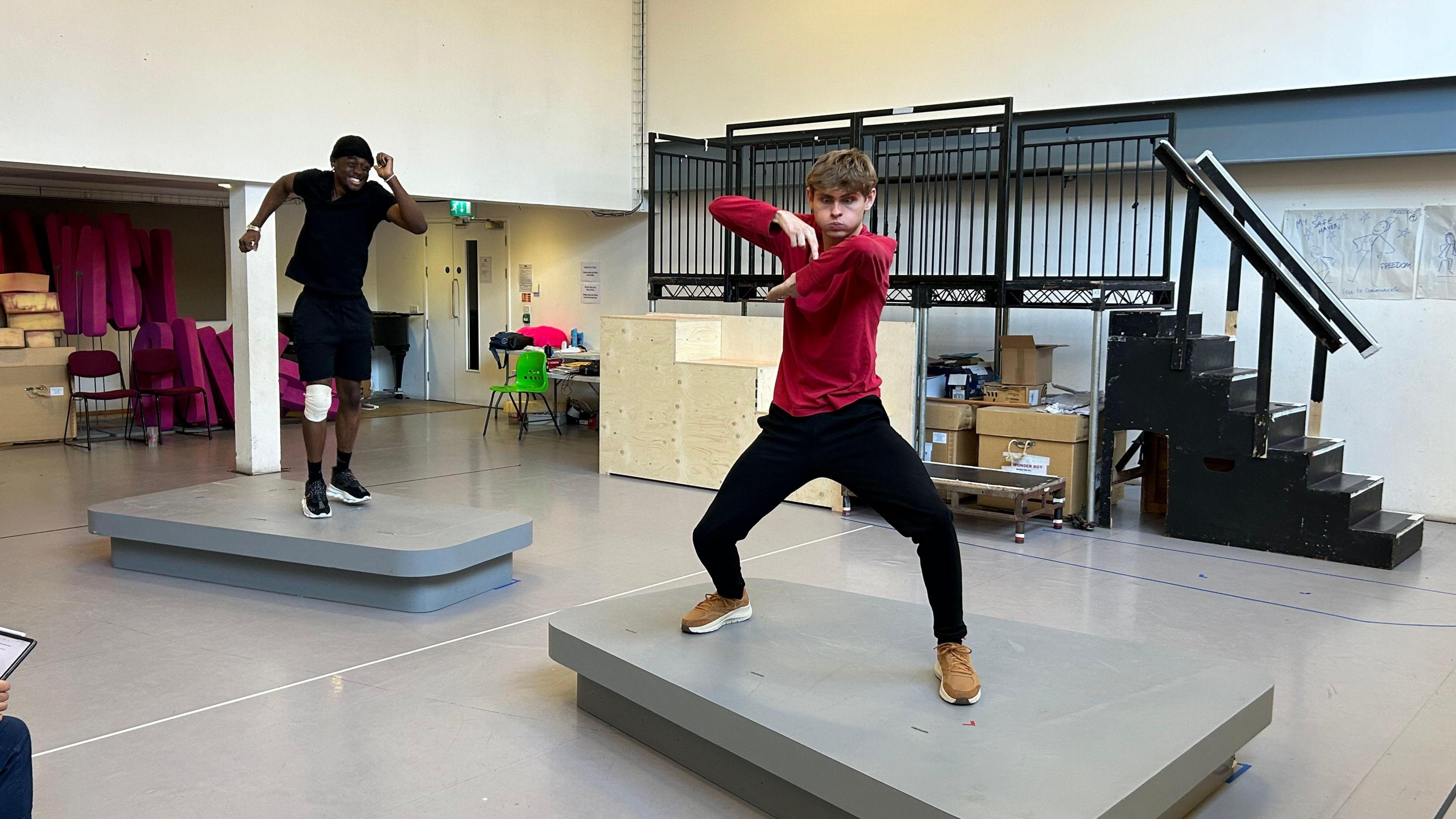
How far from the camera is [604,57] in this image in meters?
9.94

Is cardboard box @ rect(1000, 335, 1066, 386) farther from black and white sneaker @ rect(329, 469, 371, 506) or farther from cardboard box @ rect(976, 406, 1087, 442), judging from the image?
black and white sneaker @ rect(329, 469, 371, 506)

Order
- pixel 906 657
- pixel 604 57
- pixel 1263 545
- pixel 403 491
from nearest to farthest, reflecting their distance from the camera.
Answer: pixel 906 657
pixel 1263 545
pixel 403 491
pixel 604 57

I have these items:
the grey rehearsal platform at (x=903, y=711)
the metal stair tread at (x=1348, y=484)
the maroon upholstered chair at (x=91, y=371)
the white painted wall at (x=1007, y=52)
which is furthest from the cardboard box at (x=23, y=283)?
the metal stair tread at (x=1348, y=484)

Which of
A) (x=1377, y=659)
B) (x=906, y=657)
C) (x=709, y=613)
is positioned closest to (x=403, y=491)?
(x=709, y=613)

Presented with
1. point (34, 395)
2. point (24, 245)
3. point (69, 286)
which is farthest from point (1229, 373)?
point (24, 245)

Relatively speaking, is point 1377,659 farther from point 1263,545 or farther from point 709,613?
point 709,613

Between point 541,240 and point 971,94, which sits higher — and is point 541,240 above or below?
below

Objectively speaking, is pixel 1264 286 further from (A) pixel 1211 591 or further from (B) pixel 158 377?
(B) pixel 158 377

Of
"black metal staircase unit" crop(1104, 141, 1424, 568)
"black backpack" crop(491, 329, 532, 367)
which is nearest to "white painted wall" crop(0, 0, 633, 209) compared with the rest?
"black backpack" crop(491, 329, 532, 367)

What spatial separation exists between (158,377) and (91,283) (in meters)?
1.09

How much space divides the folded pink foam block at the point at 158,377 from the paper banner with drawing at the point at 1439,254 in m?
10.1

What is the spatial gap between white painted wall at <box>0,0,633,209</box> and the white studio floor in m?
2.36

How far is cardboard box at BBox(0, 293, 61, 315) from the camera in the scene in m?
9.67

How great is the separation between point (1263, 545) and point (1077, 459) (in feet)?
3.91
